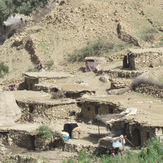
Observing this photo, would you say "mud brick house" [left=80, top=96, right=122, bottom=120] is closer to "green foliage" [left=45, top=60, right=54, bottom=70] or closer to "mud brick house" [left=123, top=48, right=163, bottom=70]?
"mud brick house" [left=123, top=48, right=163, bottom=70]

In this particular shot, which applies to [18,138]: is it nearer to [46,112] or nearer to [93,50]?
[46,112]

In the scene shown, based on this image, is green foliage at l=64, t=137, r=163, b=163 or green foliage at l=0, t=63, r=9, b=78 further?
green foliage at l=0, t=63, r=9, b=78

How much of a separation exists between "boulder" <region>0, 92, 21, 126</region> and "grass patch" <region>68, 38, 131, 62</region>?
12480 millimetres

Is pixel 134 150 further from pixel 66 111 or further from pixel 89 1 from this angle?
pixel 89 1

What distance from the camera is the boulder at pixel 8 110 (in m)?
24.4

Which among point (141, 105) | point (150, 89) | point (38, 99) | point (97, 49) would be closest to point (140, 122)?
point (141, 105)

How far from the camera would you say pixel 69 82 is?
3119cm

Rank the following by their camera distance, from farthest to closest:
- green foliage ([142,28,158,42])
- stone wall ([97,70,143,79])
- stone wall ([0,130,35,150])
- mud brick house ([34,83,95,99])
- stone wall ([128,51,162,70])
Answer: green foliage ([142,28,158,42]) < stone wall ([128,51,162,70]) < stone wall ([97,70,143,79]) < mud brick house ([34,83,95,99]) < stone wall ([0,130,35,150])

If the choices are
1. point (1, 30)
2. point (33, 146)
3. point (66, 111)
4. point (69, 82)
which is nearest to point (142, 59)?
point (69, 82)

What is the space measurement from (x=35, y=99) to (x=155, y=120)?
8693 millimetres

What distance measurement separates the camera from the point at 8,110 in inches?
979

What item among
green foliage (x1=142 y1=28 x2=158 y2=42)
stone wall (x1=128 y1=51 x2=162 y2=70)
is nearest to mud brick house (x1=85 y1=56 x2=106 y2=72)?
stone wall (x1=128 y1=51 x2=162 y2=70)

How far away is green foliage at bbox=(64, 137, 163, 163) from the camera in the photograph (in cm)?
1588

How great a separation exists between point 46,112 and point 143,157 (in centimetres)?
870
